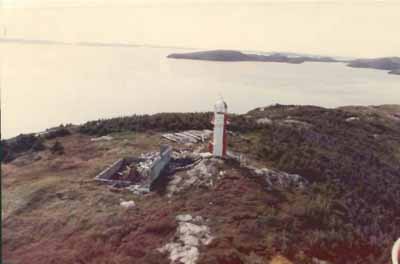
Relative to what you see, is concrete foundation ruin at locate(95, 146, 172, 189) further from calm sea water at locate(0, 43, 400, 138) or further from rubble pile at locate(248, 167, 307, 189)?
calm sea water at locate(0, 43, 400, 138)

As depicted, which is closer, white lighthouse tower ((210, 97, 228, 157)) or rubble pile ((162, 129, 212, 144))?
white lighthouse tower ((210, 97, 228, 157))

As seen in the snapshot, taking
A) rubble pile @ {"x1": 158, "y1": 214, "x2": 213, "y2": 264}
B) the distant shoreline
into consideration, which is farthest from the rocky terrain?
the distant shoreline

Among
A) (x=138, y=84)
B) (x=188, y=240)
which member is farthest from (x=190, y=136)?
(x=188, y=240)

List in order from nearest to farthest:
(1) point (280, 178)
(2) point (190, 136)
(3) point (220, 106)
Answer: (3) point (220, 106) < (1) point (280, 178) < (2) point (190, 136)

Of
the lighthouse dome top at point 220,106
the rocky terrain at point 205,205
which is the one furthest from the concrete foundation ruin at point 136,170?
the lighthouse dome top at point 220,106

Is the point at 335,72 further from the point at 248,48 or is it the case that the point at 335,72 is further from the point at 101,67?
the point at 101,67

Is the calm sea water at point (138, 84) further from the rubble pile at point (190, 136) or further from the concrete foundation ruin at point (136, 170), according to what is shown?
the concrete foundation ruin at point (136, 170)

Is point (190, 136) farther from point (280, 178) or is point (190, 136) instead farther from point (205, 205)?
point (205, 205)
